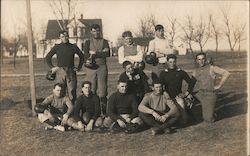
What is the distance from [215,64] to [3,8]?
2.17 metres

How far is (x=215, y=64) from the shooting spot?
13.5 feet

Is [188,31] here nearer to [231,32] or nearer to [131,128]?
[231,32]

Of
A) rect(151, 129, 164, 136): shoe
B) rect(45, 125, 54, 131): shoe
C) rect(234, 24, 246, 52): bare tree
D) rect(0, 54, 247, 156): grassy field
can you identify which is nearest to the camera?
rect(0, 54, 247, 156): grassy field

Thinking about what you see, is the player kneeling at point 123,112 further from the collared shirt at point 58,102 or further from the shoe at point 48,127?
the shoe at point 48,127

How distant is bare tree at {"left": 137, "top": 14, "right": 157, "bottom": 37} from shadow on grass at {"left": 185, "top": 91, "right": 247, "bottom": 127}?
0.91 meters

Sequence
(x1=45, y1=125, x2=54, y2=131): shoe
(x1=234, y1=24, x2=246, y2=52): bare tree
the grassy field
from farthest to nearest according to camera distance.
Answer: (x1=45, y1=125, x2=54, y2=131): shoe → (x1=234, y1=24, x2=246, y2=52): bare tree → the grassy field

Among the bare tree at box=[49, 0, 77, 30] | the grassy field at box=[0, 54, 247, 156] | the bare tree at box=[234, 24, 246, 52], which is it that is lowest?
the grassy field at box=[0, 54, 247, 156]

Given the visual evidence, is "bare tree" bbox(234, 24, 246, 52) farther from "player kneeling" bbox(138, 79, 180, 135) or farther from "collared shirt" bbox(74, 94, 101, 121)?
"collared shirt" bbox(74, 94, 101, 121)

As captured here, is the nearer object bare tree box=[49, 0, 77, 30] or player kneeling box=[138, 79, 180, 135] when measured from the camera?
player kneeling box=[138, 79, 180, 135]

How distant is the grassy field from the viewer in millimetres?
3734

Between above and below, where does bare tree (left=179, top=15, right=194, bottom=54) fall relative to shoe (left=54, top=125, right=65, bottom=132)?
above

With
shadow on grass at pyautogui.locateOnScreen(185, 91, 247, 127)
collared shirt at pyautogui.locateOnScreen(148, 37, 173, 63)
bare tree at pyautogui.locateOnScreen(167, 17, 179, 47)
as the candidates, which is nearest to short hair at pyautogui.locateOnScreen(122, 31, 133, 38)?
collared shirt at pyautogui.locateOnScreen(148, 37, 173, 63)

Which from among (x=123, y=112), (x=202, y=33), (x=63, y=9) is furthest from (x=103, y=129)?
(x=202, y=33)

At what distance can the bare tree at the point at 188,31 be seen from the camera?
13.2 feet
